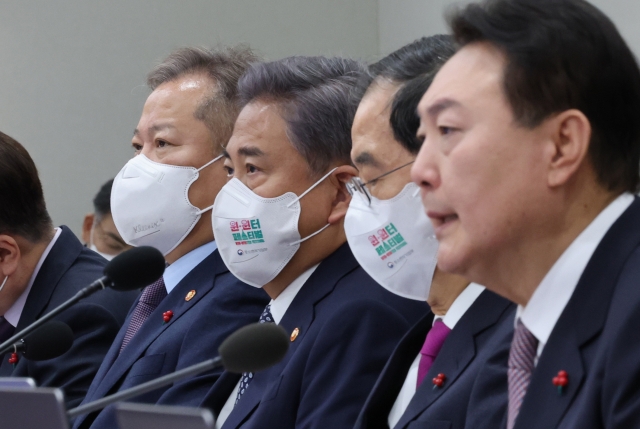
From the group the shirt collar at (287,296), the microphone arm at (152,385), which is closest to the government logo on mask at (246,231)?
the shirt collar at (287,296)

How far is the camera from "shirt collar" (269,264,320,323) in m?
2.40

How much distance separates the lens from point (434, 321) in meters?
1.94

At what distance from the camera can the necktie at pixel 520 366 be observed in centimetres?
142

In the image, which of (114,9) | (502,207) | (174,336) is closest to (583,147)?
(502,207)

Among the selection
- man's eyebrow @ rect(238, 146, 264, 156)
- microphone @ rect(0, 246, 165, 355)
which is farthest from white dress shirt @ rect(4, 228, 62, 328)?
microphone @ rect(0, 246, 165, 355)

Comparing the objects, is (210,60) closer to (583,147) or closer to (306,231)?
(306,231)

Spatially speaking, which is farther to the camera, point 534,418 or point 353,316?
point 353,316

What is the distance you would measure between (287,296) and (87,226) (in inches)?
136

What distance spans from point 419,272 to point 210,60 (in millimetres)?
1357

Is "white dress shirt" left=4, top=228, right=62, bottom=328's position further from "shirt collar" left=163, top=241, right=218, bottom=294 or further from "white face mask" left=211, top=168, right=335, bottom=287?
"white face mask" left=211, top=168, right=335, bottom=287

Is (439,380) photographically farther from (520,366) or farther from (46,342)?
(46,342)

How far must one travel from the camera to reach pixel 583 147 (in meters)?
1.37

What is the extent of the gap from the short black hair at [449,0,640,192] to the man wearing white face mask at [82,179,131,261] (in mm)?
3862

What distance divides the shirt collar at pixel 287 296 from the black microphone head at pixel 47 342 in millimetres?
613
